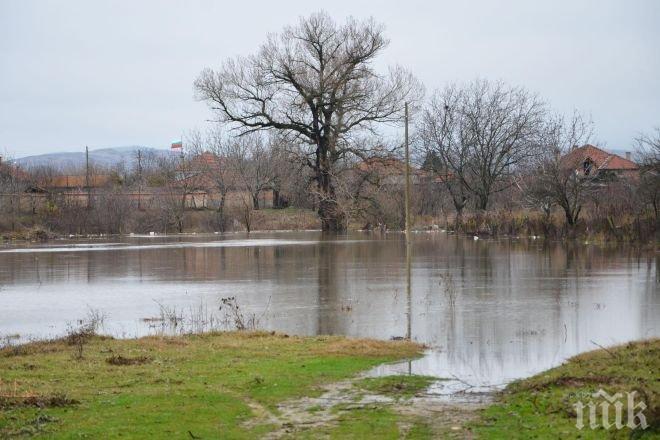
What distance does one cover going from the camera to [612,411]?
7746mm

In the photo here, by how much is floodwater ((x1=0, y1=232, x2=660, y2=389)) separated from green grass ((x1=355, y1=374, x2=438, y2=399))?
2.40ft

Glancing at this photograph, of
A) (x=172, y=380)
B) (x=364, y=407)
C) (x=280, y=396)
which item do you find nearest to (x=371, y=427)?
(x=364, y=407)

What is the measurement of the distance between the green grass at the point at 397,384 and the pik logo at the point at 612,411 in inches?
88.5

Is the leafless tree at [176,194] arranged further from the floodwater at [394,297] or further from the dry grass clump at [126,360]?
the dry grass clump at [126,360]

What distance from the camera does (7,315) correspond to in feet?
62.6

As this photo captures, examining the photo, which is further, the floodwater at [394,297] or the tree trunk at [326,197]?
the tree trunk at [326,197]

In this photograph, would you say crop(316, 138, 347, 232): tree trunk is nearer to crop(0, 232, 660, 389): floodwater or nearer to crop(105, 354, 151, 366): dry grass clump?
crop(0, 232, 660, 389): floodwater

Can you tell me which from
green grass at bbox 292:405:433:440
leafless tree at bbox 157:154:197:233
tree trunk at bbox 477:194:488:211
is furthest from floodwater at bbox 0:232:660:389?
leafless tree at bbox 157:154:197:233

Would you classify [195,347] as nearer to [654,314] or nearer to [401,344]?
[401,344]

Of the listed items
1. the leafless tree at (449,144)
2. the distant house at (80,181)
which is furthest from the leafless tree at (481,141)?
the distant house at (80,181)

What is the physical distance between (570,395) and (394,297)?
39.7 ft

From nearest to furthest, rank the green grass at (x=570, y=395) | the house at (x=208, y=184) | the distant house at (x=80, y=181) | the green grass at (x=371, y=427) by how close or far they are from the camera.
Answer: the green grass at (x=570, y=395)
the green grass at (x=371, y=427)
the house at (x=208, y=184)
the distant house at (x=80, y=181)

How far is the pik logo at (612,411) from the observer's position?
7.25 m

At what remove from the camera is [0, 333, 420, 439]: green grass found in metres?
8.34
